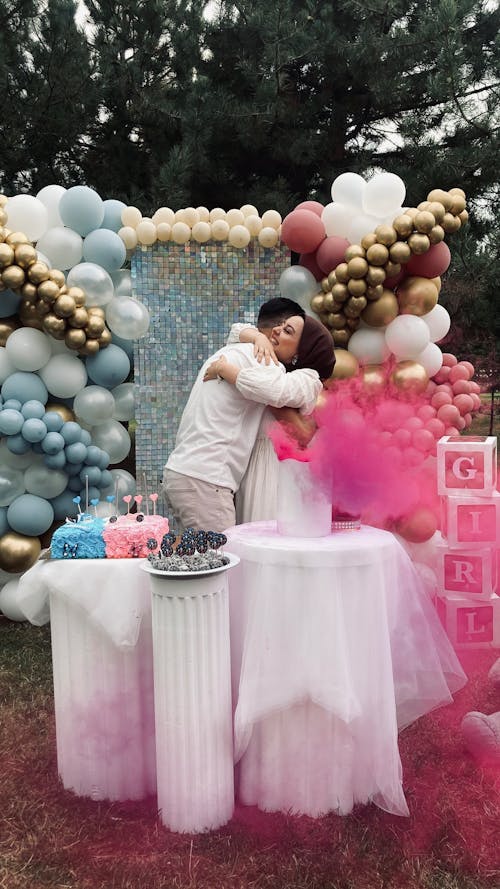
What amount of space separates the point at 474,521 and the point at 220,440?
142 centimetres

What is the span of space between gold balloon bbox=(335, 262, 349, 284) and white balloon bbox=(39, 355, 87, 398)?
147 centimetres

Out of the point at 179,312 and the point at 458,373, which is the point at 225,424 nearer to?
the point at 179,312

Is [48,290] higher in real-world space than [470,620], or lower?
higher

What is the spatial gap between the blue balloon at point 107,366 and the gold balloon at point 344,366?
119 cm

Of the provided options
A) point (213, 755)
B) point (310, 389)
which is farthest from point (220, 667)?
point (310, 389)

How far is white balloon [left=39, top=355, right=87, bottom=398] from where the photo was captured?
3947 millimetres

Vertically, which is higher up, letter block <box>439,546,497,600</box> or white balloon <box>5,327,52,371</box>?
white balloon <box>5,327,52,371</box>

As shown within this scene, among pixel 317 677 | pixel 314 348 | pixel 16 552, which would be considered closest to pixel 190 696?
pixel 317 677

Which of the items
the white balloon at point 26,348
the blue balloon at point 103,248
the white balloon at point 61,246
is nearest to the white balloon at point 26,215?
the white balloon at point 61,246

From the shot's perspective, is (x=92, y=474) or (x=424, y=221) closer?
(x=424, y=221)

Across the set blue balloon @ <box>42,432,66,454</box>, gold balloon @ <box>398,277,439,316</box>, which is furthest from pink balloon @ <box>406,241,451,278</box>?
blue balloon @ <box>42,432,66,454</box>

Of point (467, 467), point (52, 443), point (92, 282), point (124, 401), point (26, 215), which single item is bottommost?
point (467, 467)

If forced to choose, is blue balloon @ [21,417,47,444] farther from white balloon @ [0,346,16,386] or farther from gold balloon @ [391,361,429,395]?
gold balloon @ [391,361,429,395]

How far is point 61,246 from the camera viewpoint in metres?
3.97
